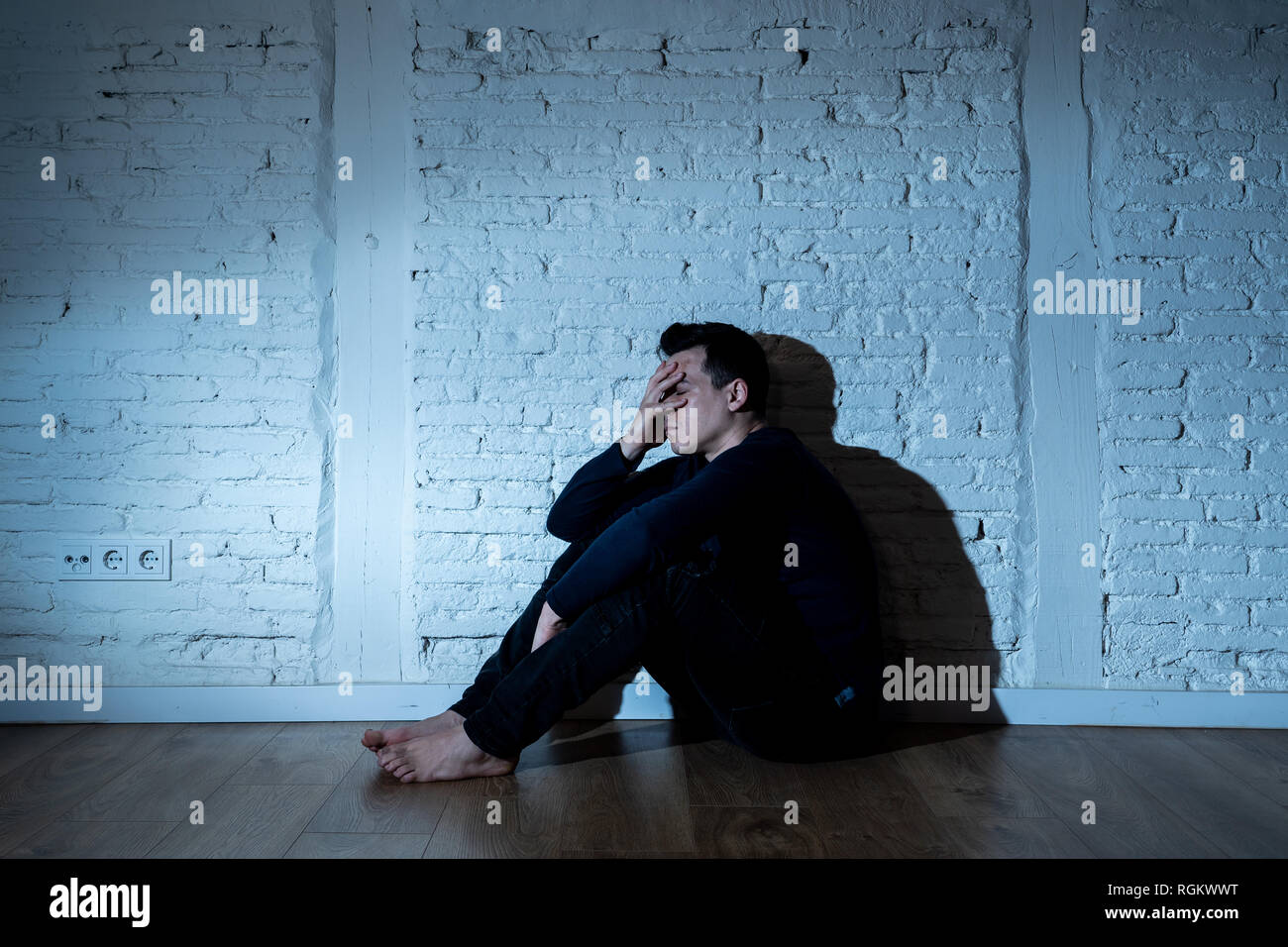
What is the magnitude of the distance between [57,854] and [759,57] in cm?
234

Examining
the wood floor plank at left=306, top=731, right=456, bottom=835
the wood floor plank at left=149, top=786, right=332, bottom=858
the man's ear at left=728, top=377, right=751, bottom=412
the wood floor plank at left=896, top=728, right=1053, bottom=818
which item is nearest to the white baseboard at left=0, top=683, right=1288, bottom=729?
the wood floor plank at left=896, top=728, right=1053, bottom=818

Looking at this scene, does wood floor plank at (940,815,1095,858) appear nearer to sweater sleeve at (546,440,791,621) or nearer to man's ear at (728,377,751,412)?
sweater sleeve at (546,440,791,621)

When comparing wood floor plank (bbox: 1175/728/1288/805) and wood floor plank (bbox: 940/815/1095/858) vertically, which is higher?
wood floor plank (bbox: 940/815/1095/858)

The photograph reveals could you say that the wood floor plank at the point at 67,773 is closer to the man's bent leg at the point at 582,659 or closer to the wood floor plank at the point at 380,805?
the wood floor plank at the point at 380,805

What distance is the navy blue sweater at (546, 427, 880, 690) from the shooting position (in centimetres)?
182

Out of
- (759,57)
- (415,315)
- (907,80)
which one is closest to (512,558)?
(415,315)

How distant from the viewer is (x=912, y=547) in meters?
2.40

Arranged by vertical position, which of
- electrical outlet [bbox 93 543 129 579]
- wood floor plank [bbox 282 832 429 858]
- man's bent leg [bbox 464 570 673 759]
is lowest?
wood floor plank [bbox 282 832 429 858]

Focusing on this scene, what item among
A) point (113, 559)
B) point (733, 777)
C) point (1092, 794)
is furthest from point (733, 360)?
→ point (113, 559)

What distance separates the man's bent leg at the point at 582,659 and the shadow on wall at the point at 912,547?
2.54ft

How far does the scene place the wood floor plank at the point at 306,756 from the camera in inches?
77.0

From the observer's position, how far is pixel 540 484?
2385mm

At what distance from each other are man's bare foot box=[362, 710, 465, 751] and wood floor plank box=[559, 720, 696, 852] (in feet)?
0.98
